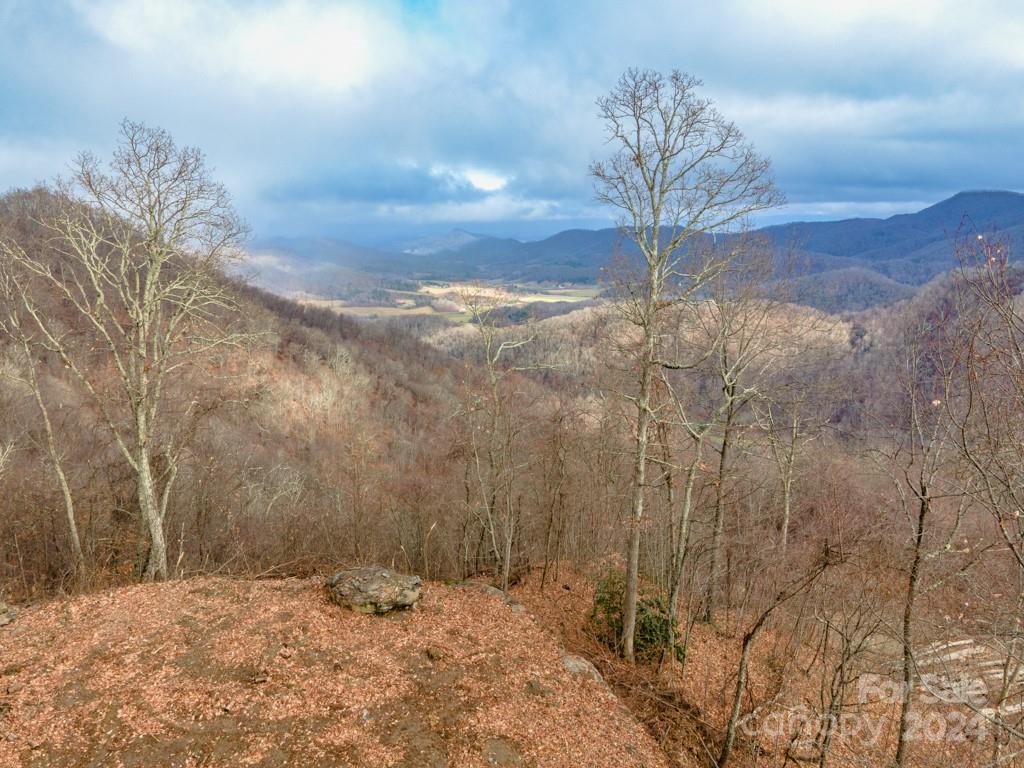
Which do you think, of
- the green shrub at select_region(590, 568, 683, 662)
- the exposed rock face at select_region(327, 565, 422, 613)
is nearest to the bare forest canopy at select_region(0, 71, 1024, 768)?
the green shrub at select_region(590, 568, 683, 662)

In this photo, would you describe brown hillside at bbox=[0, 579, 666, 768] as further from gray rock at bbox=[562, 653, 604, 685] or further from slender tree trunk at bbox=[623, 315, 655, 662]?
slender tree trunk at bbox=[623, 315, 655, 662]

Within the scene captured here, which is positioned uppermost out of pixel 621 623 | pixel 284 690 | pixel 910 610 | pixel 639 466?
pixel 639 466

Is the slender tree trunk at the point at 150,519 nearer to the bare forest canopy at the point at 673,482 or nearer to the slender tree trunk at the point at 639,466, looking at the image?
the bare forest canopy at the point at 673,482

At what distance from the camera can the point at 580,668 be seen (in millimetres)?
9805

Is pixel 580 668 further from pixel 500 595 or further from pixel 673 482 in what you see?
pixel 673 482

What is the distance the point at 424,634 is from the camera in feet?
33.1

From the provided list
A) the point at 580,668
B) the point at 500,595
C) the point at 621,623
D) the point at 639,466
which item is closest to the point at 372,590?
the point at 500,595

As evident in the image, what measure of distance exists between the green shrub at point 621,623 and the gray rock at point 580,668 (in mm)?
1830

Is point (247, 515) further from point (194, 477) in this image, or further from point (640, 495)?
point (640, 495)

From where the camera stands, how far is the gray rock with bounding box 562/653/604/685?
9672 millimetres

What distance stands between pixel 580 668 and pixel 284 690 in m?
5.23

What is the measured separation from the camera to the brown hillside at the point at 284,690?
6848mm

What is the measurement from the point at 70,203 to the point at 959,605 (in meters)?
19.6

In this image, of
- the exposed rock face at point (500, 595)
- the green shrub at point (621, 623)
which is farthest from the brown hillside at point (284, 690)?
the green shrub at point (621, 623)
